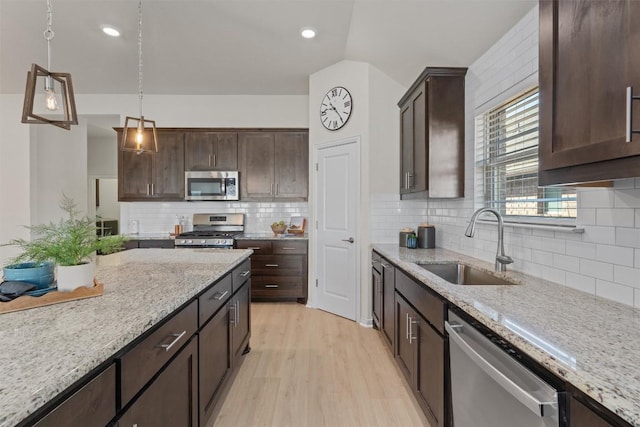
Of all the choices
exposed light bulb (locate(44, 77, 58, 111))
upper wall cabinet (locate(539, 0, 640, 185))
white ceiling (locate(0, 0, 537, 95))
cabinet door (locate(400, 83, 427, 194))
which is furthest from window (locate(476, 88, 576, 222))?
exposed light bulb (locate(44, 77, 58, 111))

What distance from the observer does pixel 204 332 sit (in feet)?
5.52

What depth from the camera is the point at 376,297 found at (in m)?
3.24

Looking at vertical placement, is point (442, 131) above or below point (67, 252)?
above

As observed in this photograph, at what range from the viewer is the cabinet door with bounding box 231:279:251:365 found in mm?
2273

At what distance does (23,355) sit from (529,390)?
1.34 m

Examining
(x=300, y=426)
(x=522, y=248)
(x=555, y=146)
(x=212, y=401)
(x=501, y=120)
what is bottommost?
(x=300, y=426)

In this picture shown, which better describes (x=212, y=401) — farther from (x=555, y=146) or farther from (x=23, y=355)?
(x=555, y=146)

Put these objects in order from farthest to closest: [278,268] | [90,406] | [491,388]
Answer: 1. [278,268]
2. [491,388]
3. [90,406]

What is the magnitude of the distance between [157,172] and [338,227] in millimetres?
2735

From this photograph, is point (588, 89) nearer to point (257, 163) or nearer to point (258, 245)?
point (258, 245)

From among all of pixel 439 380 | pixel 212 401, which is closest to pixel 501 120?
pixel 439 380

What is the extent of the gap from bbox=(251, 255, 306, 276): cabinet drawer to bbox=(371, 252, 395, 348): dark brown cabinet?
118cm

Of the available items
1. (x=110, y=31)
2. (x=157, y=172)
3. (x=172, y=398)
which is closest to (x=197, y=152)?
(x=157, y=172)

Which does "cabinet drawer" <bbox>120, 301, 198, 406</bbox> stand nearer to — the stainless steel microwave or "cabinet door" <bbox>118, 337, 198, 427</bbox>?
"cabinet door" <bbox>118, 337, 198, 427</bbox>
